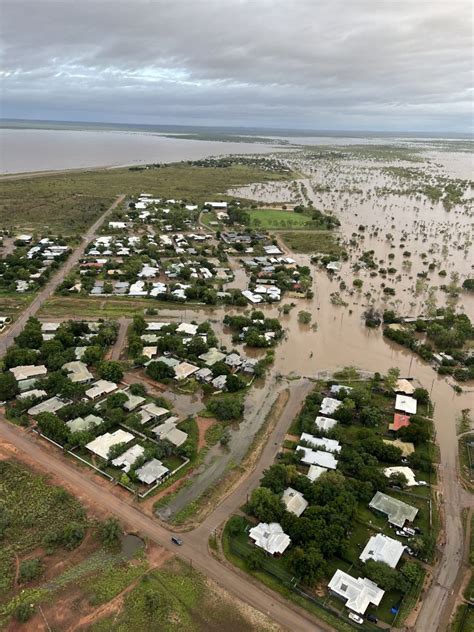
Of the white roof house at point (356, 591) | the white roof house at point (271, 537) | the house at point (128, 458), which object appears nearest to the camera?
the white roof house at point (356, 591)

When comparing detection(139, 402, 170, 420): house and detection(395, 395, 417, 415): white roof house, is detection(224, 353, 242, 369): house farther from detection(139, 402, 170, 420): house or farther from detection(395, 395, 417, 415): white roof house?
detection(395, 395, 417, 415): white roof house

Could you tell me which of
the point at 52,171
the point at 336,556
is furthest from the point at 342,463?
the point at 52,171

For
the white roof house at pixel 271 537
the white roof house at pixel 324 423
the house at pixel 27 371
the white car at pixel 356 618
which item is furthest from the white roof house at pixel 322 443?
the house at pixel 27 371

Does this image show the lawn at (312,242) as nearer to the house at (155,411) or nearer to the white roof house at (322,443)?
the white roof house at (322,443)

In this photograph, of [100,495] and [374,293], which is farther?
[374,293]

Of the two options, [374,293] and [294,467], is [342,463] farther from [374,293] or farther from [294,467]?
[374,293]

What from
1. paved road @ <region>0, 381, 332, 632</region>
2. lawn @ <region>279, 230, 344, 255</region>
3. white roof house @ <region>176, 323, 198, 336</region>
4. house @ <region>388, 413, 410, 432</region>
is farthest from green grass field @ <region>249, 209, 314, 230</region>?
paved road @ <region>0, 381, 332, 632</region>

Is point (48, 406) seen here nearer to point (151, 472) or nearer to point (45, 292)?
point (151, 472)
